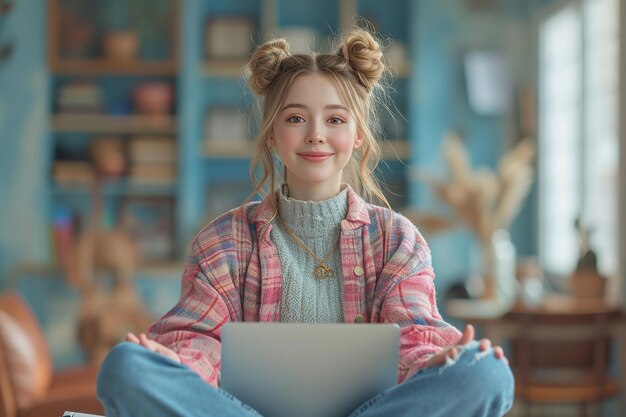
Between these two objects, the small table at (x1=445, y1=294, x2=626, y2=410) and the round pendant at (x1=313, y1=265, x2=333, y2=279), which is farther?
the small table at (x1=445, y1=294, x2=626, y2=410)

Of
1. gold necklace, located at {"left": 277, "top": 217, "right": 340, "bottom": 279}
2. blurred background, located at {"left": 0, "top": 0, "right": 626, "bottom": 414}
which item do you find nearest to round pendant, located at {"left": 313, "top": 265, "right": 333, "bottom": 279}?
gold necklace, located at {"left": 277, "top": 217, "right": 340, "bottom": 279}

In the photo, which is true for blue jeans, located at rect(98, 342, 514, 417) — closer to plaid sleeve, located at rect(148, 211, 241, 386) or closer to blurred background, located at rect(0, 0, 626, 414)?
plaid sleeve, located at rect(148, 211, 241, 386)

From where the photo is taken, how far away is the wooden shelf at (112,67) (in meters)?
5.96

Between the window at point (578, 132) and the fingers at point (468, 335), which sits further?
the window at point (578, 132)

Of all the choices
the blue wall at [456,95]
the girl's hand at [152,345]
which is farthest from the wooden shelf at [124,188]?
the girl's hand at [152,345]

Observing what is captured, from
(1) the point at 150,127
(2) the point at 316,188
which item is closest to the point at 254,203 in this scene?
(2) the point at 316,188

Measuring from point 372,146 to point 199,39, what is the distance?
4.22 m

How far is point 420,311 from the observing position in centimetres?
191

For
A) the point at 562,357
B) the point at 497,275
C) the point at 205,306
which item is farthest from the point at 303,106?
the point at 497,275

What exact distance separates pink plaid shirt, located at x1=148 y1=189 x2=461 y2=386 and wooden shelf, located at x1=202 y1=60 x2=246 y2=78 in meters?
4.03

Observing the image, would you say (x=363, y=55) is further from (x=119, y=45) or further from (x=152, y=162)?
(x=119, y=45)

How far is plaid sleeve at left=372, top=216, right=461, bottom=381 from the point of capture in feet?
6.12

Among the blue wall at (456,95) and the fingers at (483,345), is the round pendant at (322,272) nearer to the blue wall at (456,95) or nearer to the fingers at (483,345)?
the fingers at (483,345)

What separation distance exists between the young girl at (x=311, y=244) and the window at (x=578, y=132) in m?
2.36
